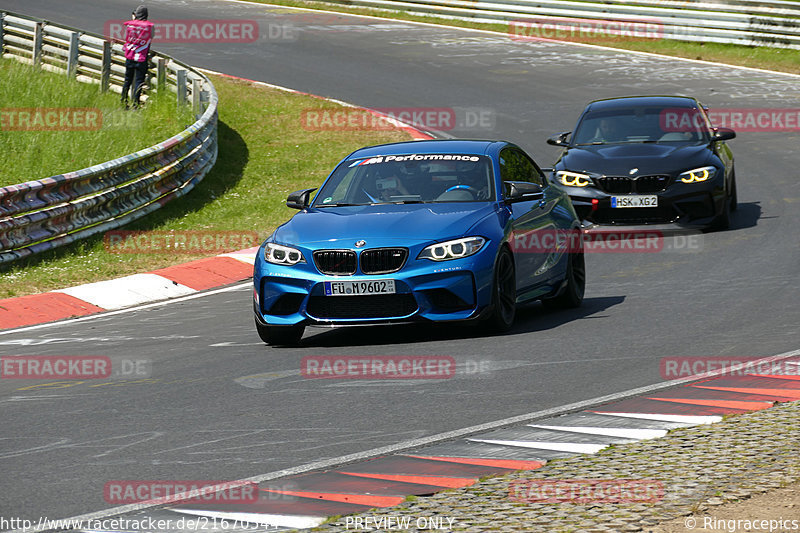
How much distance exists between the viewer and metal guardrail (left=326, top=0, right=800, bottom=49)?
3120 centimetres

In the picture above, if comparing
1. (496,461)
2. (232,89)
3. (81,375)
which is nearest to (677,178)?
(81,375)

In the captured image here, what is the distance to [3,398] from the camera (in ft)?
28.6

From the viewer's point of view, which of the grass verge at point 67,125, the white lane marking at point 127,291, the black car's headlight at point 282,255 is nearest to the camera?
the black car's headlight at point 282,255

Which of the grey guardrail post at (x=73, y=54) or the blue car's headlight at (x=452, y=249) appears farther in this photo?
the grey guardrail post at (x=73, y=54)

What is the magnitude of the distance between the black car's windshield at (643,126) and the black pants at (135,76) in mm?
9197

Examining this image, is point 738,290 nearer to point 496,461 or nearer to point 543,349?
point 543,349

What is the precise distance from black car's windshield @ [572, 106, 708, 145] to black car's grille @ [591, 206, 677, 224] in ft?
4.62

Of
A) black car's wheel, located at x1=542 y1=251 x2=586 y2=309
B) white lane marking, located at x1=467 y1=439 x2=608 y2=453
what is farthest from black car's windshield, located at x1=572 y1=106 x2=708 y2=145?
white lane marking, located at x1=467 y1=439 x2=608 y2=453

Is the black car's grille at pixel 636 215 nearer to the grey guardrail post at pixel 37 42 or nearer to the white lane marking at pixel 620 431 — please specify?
the white lane marking at pixel 620 431

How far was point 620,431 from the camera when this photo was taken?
698cm

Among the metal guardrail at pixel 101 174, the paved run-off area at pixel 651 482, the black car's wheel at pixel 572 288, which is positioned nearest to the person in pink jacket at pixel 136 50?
the metal guardrail at pixel 101 174

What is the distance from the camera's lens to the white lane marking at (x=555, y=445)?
662cm

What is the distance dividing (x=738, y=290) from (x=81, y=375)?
5.90 meters

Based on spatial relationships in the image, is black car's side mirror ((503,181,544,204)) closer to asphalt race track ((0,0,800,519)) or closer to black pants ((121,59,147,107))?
asphalt race track ((0,0,800,519))
